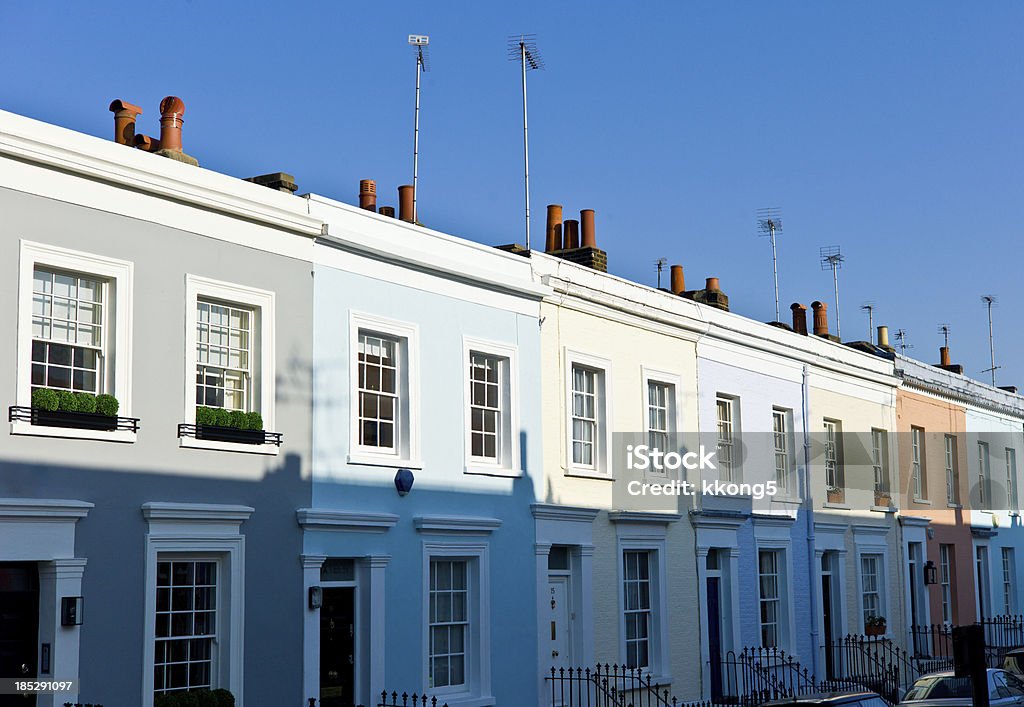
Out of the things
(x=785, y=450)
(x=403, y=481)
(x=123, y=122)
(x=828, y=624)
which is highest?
(x=123, y=122)

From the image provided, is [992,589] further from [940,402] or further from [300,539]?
[300,539]

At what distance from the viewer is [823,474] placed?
2972cm

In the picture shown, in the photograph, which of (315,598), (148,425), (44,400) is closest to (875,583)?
(315,598)

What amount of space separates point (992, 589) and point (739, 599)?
45.5 feet

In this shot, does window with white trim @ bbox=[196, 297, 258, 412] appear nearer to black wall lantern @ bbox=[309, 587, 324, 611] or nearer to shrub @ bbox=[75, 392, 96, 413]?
shrub @ bbox=[75, 392, 96, 413]

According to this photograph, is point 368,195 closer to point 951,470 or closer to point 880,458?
point 880,458

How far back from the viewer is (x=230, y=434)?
638 inches

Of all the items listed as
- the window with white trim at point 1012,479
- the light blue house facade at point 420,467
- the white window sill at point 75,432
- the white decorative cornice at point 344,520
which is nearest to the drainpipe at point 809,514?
the light blue house facade at point 420,467

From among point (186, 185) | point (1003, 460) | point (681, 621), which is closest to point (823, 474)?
point (681, 621)

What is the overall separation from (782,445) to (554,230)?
7442 mm

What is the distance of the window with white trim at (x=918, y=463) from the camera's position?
33438mm

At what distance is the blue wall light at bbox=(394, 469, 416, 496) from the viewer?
1848 centimetres

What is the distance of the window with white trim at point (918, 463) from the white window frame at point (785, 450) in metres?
6.12

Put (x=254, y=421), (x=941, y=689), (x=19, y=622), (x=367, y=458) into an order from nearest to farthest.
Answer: (x=19, y=622) < (x=254, y=421) < (x=367, y=458) < (x=941, y=689)
